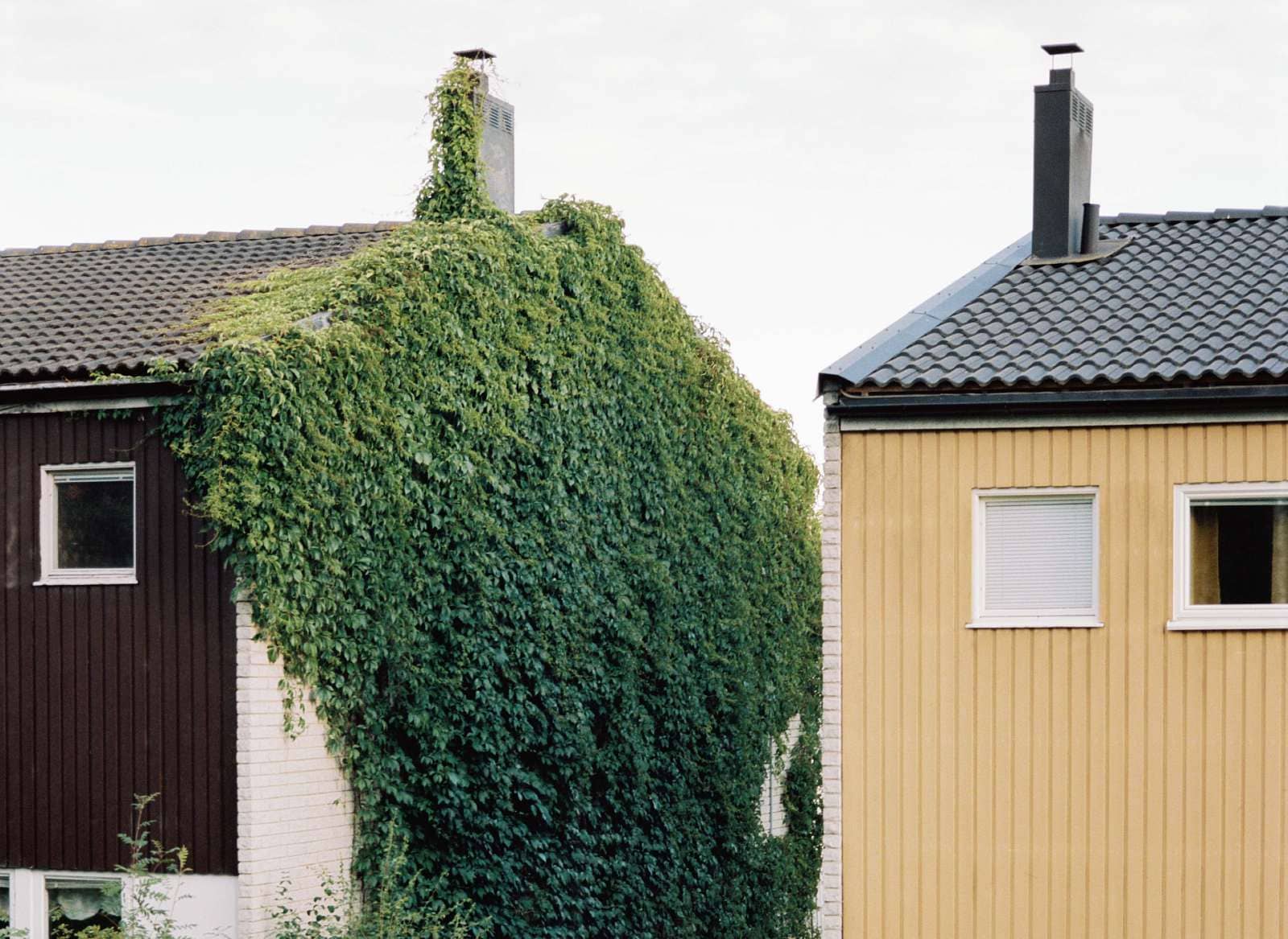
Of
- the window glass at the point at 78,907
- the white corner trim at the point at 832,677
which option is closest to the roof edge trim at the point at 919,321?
the white corner trim at the point at 832,677

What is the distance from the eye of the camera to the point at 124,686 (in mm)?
15320

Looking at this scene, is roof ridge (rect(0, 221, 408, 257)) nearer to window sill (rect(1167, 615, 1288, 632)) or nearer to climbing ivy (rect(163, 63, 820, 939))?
climbing ivy (rect(163, 63, 820, 939))

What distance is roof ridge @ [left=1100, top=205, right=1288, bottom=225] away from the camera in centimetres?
1593

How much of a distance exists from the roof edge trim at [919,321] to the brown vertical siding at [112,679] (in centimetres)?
542

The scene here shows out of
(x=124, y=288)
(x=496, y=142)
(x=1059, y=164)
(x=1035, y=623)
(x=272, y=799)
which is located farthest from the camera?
(x=496, y=142)

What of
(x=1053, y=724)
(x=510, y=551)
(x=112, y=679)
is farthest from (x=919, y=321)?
(x=112, y=679)

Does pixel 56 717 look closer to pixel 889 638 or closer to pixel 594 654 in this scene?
pixel 594 654

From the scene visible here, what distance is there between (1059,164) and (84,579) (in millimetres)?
9229

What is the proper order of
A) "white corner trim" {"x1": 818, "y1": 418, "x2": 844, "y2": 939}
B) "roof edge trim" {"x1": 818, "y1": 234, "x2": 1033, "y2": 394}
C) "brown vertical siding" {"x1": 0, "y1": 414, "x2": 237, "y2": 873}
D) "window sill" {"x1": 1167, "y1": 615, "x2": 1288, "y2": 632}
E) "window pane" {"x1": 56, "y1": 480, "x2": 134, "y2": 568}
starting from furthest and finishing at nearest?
"window pane" {"x1": 56, "y1": 480, "x2": 134, "y2": 568} → "brown vertical siding" {"x1": 0, "y1": 414, "x2": 237, "y2": 873} → "roof edge trim" {"x1": 818, "y1": 234, "x2": 1033, "y2": 394} → "white corner trim" {"x1": 818, "y1": 418, "x2": 844, "y2": 939} → "window sill" {"x1": 1167, "y1": 615, "x2": 1288, "y2": 632}

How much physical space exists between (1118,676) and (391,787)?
6589 millimetres

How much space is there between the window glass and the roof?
7658 millimetres

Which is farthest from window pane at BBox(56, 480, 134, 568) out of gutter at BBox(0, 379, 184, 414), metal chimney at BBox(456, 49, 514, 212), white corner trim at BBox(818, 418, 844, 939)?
white corner trim at BBox(818, 418, 844, 939)

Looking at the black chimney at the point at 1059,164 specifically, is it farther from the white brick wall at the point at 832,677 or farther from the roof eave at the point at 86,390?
the roof eave at the point at 86,390

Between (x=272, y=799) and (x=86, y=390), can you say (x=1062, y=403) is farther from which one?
(x=86, y=390)
